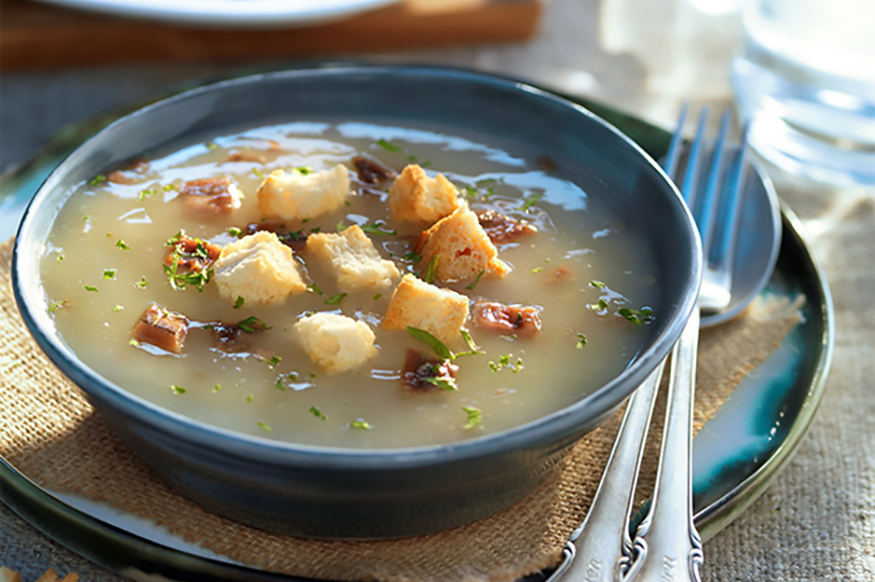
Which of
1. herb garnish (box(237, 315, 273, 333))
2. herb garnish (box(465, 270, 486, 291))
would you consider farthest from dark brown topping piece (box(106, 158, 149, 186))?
herb garnish (box(465, 270, 486, 291))

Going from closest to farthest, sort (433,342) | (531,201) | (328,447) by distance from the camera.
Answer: (328,447) → (433,342) → (531,201)

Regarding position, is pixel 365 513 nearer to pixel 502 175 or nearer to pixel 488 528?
pixel 488 528

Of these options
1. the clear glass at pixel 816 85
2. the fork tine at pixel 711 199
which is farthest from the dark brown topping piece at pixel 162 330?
the clear glass at pixel 816 85

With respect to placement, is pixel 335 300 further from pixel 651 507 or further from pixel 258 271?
pixel 651 507

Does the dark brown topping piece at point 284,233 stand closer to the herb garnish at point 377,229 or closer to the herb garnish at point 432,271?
the herb garnish at point 377,229

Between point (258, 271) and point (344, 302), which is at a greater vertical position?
point (258, 271)

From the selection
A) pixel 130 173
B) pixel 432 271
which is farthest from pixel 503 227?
pixel 130 173

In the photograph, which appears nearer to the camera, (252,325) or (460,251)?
(252,325)
